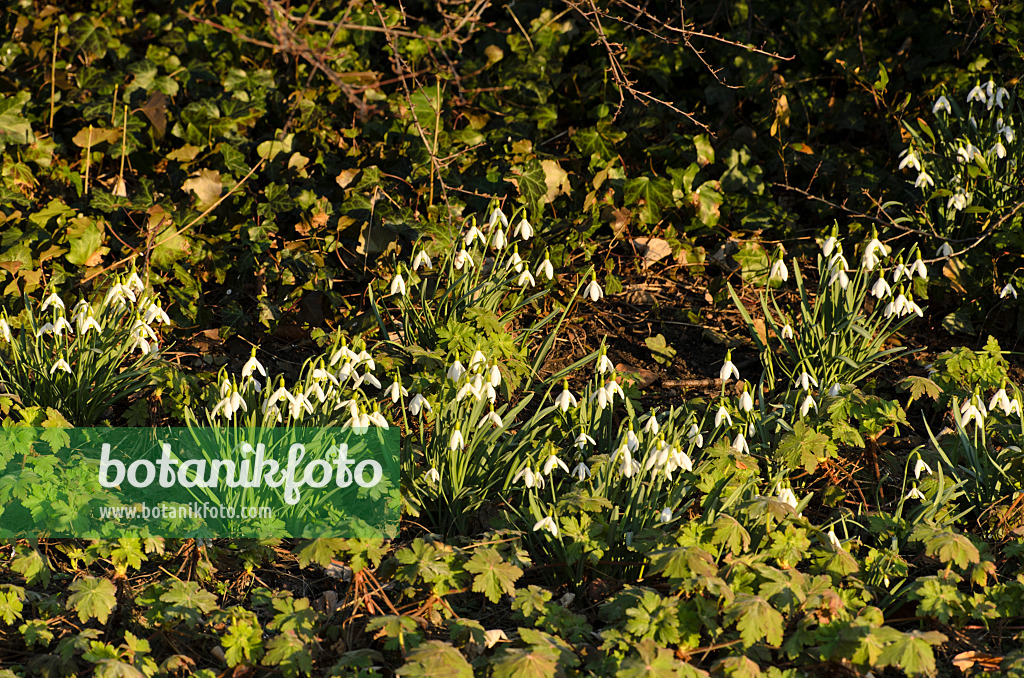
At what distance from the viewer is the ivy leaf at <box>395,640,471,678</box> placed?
6.45 feet

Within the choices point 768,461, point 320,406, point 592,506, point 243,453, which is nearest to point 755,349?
point 768,461

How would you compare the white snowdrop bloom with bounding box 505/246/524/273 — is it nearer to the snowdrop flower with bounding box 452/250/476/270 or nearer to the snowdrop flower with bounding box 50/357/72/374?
the snowdrop flower with bounding box 452/250/476/270

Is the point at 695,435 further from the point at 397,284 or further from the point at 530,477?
the point at 397,284

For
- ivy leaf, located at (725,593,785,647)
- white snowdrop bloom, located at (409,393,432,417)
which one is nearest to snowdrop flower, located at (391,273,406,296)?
white snowdrop bloom, located at (409,393,432,417)

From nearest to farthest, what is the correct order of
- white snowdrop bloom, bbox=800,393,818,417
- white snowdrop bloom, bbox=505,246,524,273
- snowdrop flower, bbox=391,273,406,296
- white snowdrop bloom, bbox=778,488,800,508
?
white snowdrop bloom, bbox=778,488,800,508 → white snowdrop bloom, bbox=800,393,818,417 → snowdrop flower, bbox=391,273,406,296 → white snowdrop bloom, bbox=505,246,524,273

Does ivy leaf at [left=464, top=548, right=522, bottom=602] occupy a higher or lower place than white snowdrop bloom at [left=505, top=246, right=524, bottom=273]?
lower

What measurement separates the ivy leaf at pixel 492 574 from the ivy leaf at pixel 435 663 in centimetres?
22

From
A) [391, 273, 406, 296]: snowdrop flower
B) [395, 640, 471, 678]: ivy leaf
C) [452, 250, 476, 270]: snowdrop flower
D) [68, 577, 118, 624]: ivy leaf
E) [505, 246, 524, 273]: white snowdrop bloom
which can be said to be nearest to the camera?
[395, 640, 471, 678]: ivy leaf

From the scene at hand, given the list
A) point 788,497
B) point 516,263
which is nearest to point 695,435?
point 788,497

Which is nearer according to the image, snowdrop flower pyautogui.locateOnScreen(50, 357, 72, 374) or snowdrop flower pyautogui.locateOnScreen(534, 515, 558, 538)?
snowdrop flower pyautogui.locateOnScreen(534, 515, 558, 538)

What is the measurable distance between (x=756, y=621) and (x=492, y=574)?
0.65 metres

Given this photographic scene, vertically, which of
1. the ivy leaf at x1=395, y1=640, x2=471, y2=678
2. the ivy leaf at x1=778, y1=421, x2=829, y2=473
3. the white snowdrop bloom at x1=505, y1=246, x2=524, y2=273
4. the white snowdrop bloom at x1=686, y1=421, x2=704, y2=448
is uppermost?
the white snowdrop bloom at x1=505, y1=246, x2=524, y2=273

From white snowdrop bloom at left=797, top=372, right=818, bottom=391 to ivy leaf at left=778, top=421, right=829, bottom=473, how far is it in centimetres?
18

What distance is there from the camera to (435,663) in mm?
1985
